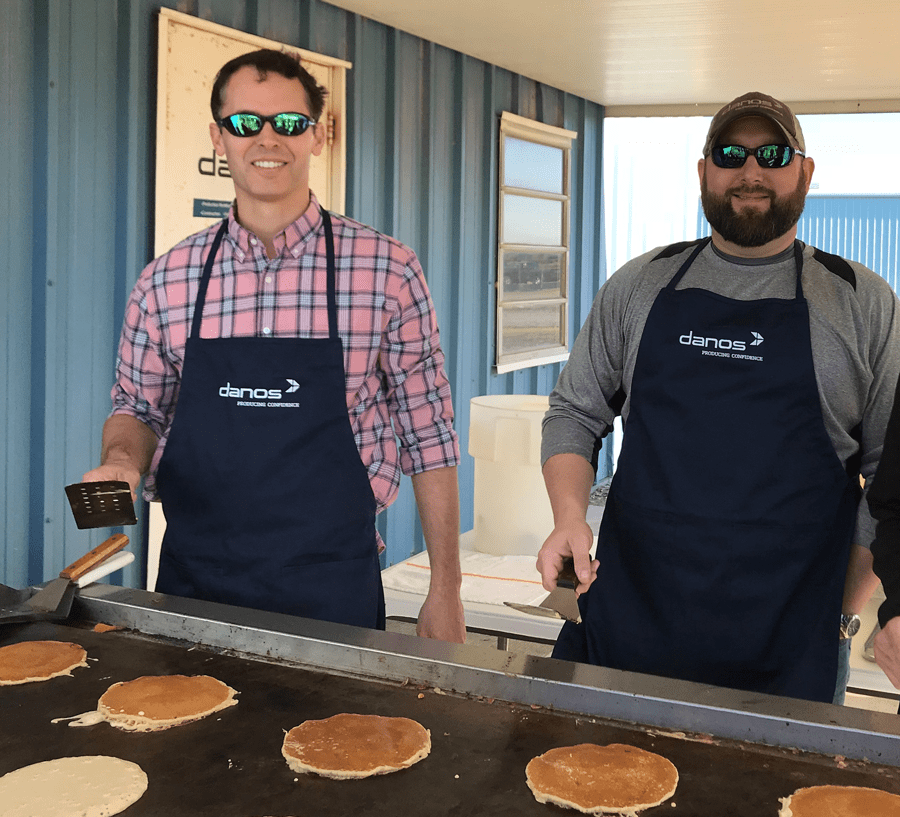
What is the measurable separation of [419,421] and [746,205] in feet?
2.51

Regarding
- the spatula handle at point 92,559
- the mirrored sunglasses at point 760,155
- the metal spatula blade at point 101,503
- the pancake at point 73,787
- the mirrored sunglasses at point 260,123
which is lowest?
the pancake at point 73,787

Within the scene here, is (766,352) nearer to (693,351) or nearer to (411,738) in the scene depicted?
(693,351)

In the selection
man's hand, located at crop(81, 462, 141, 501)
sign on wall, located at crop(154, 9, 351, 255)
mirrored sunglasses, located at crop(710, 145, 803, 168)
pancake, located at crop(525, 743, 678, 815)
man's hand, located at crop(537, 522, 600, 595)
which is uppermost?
sign on wall, located at crop(154, 9, 351, 255)

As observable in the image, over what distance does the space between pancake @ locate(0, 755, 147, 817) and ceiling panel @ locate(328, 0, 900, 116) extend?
162 inches

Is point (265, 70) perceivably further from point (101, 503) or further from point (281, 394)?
point (101, 503)

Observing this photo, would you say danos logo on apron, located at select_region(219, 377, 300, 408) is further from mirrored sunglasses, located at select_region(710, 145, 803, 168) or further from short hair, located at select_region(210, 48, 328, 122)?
mirrored sunglasses, located at select_region(710, 145, 803, 168)

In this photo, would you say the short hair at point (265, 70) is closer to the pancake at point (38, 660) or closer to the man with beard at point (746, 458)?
the man with beard at point (746, 458)

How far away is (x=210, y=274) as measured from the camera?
6.92ft

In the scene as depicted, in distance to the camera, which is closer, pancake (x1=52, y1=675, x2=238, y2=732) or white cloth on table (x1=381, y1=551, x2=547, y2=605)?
pancake (x1=52, y1=675, x2=238, y2=732)

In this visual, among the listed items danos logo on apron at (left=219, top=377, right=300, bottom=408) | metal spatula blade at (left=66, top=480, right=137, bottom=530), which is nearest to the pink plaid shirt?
danos logo on apron at (left=219, top=377, right=300, bottom=408)

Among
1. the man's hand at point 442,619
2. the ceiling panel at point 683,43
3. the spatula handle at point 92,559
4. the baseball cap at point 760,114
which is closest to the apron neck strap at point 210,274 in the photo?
the spatula handle at point 92,559

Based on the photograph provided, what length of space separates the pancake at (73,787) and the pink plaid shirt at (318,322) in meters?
0.83

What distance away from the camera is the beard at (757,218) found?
1.98m

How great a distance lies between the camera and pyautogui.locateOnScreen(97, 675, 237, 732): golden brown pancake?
56.7 inches
